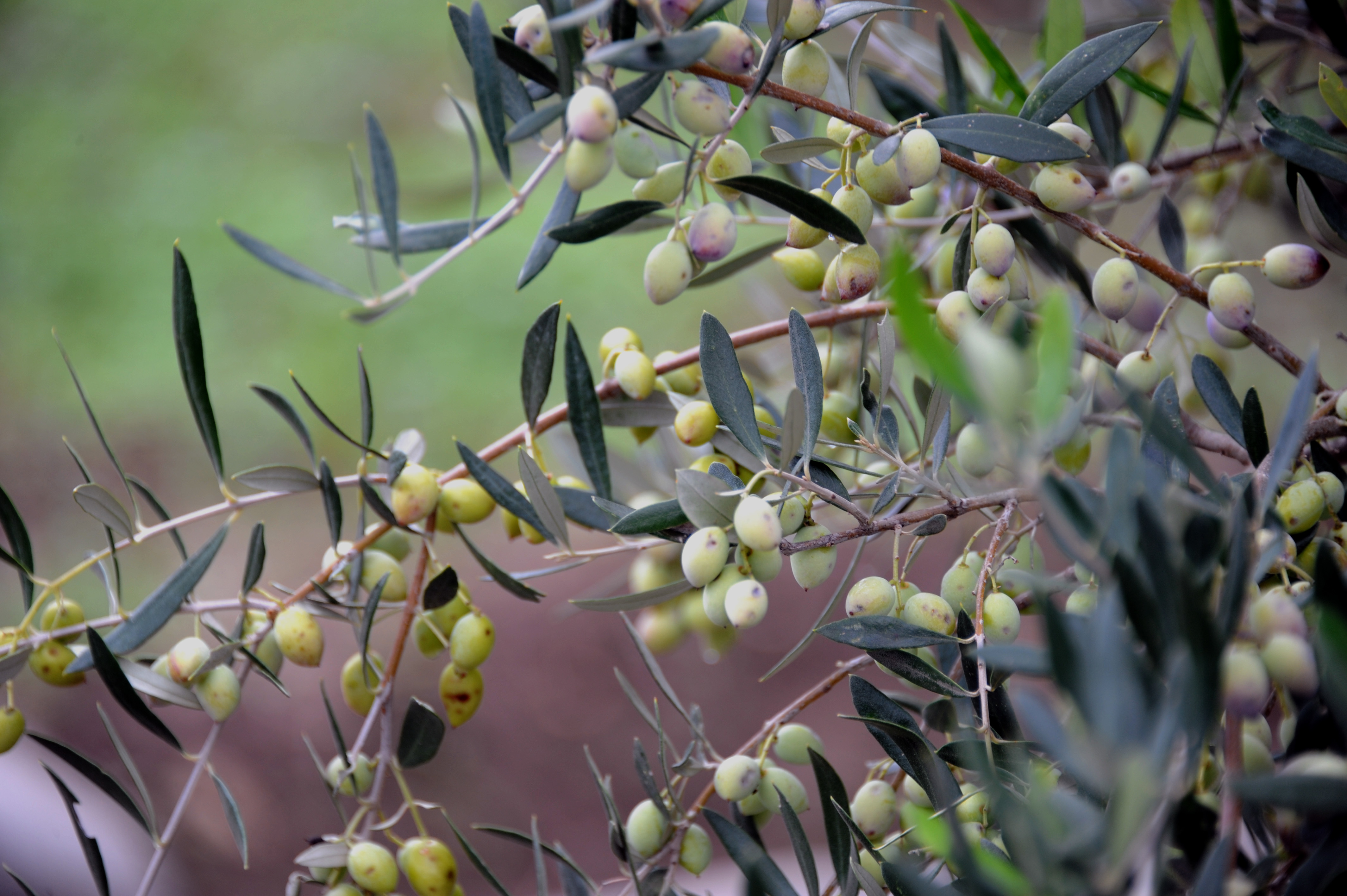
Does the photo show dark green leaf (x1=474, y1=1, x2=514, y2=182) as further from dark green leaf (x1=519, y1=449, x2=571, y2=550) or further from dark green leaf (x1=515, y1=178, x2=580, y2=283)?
dark green leaf (x1=519, y1=449, x2=571, y2=550)

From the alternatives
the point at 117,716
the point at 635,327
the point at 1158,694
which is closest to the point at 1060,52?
the point at 1158,694

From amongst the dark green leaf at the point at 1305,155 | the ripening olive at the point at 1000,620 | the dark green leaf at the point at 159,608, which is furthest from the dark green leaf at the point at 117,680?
the dark green leaf at the point at 1305,155

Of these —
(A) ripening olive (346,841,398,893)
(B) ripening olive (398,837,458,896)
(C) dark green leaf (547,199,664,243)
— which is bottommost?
(B) ripening olive (398,837,458,896)

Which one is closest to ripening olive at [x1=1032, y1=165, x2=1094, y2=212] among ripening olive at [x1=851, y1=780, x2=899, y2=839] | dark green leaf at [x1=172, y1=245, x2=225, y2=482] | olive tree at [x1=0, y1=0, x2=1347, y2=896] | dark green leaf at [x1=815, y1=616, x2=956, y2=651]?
olive tree at [x1=0, y1=0, x2=1347, y2=896]

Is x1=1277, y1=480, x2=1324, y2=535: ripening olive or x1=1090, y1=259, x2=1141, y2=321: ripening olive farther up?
x1=1090, y1=259, x2=1141, y2=321: ripening olive

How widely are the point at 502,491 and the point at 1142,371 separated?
34 cm

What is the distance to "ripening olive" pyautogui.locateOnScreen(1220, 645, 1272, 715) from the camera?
27 centimetres

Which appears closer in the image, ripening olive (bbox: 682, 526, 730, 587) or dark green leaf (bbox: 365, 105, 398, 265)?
ripening olive (bbox: 682, 526, 730, 587)

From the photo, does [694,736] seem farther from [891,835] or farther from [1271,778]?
[1271,778]

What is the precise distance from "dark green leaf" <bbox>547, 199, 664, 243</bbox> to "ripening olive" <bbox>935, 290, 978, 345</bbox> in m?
0.14

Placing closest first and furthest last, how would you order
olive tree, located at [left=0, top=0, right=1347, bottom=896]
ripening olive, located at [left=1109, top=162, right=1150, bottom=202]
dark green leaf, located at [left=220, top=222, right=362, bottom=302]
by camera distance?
olive tree, located at [left=0, top=0, right=1347, bottom=896]
ripening olive, located at [left=1109, top=162, right=1150, bottom=202]
dark green leaf, located at [left=220, top=222, right=362, bottom=302]

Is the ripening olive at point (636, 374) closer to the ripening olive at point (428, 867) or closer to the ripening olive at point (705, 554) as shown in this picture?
the ripening olive at point (705, 554)

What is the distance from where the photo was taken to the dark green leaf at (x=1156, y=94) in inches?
21.6

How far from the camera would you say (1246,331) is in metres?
0.45
